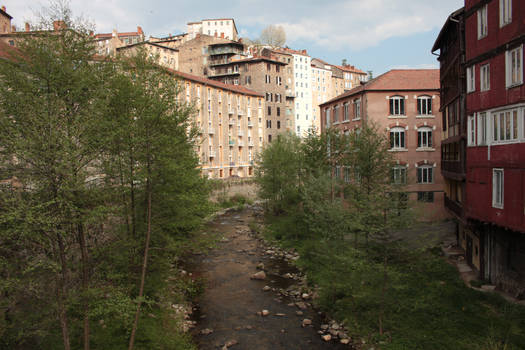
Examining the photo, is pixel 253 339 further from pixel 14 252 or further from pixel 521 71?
pixel 521 71

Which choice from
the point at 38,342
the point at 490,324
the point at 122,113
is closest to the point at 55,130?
the point at 122,113

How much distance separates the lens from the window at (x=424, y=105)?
29778mm

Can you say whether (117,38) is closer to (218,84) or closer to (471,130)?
(218,84)

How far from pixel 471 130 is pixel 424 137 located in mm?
13255

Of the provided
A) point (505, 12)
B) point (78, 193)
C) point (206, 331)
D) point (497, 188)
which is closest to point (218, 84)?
point (505, 12)

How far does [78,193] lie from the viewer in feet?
29.0

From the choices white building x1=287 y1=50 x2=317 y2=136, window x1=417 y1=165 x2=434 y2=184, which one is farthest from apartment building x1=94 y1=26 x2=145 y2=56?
window x1=417 y1=165 x2=434 y2=184

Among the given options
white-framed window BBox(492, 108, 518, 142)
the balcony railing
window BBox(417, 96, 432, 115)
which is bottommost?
the balcony railing

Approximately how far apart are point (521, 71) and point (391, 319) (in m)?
11.4

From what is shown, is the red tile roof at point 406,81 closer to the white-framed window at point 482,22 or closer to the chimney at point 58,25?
the white-framed window at point 482,22

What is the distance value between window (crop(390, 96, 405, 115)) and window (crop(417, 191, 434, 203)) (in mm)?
7202

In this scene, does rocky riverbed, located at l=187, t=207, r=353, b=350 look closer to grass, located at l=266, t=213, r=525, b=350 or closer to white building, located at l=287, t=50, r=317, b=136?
grass, located at l=266, t=213, r=525, b=350

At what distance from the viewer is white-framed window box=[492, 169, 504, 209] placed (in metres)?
14.8

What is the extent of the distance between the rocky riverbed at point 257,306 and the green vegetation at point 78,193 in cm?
254
